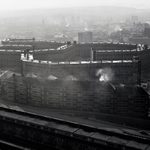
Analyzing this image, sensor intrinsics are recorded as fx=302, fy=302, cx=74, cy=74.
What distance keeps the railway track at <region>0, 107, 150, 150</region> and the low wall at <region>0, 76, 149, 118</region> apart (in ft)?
16.1

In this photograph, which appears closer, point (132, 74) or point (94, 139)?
point (94, 139)

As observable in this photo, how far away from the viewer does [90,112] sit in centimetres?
1834

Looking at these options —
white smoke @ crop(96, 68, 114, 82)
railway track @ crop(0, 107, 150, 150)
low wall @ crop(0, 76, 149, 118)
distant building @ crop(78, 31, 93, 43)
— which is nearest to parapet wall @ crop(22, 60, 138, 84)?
white smoke @ crop(96, 68, 114, 82)

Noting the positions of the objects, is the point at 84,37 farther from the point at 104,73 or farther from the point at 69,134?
the point at 69,134

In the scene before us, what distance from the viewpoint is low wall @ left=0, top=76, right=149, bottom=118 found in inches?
695

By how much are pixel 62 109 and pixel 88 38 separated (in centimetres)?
3242

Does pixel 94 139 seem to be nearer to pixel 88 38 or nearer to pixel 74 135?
pixel 74 135

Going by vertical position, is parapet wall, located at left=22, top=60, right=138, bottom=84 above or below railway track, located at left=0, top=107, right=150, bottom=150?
above

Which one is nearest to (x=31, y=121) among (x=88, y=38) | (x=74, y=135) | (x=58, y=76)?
(x=74, y=135)

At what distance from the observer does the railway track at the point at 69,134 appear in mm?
10953

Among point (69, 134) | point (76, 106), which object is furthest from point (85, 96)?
point (69, 134)

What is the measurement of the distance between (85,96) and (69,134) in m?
6.77

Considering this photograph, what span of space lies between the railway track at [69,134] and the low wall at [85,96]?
4.92 meters

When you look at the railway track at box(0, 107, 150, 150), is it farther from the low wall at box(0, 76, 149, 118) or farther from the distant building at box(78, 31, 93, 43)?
the distant building at box(78, 31, 93, 43)
